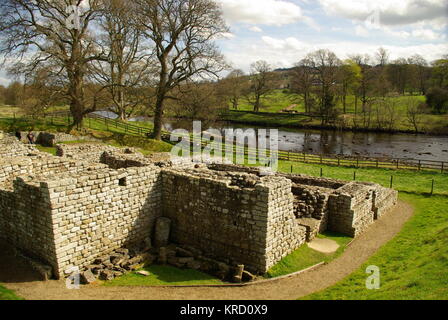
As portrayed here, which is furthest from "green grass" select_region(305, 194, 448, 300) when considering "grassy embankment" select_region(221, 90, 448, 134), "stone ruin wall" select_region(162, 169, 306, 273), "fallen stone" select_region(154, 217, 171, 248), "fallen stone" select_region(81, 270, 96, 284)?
"grassy embankment" select_region(221, 90, 448, 134)

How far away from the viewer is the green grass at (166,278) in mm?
10375

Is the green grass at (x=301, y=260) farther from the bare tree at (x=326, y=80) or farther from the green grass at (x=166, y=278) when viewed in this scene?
the bare tree at (x=326, y=80)

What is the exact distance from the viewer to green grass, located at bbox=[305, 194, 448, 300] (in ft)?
27.6

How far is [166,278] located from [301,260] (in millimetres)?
4716

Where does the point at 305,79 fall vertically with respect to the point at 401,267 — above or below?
above

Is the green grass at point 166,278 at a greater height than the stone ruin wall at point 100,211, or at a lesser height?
lesser

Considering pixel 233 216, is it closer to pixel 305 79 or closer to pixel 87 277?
pixel 87 277

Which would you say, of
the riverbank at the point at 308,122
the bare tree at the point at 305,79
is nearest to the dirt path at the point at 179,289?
the riverbank at the point at 308,122

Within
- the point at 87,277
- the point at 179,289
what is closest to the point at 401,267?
the point at 179,289

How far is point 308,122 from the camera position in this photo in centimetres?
6650

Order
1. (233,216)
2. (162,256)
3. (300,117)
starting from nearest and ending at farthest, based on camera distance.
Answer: (233,216), (162,256), (300,117)

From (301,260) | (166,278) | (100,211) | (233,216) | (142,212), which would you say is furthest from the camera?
(142,212)

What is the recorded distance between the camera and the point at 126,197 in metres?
12.0

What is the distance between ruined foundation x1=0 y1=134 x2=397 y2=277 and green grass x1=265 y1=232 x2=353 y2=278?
0.25m
